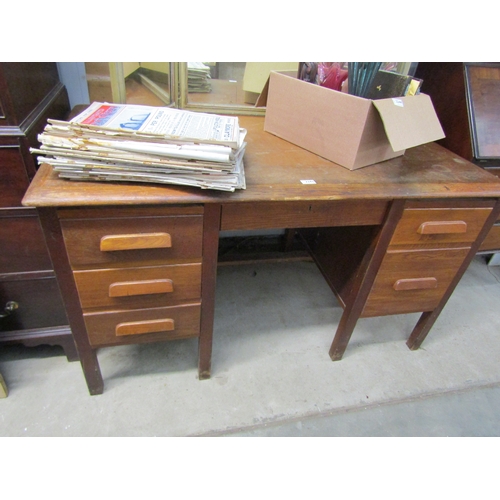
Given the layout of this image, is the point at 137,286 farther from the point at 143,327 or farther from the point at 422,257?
the point at 422,257

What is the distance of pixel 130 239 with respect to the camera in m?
0.85

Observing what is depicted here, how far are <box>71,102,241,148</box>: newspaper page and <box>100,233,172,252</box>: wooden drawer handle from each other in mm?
246

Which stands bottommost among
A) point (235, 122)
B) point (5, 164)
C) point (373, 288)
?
point (373, 288)

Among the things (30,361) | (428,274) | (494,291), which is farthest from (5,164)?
(494,291)

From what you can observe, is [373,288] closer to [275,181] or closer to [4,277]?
[275,181]

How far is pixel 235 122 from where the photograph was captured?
99 cm

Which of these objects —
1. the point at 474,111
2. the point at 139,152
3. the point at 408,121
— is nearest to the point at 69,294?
the point at 139,152

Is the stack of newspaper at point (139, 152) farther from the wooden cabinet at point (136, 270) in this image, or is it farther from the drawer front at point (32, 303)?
the drawer front at point (32, 303)

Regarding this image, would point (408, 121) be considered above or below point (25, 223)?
above

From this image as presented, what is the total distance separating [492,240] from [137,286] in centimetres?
161

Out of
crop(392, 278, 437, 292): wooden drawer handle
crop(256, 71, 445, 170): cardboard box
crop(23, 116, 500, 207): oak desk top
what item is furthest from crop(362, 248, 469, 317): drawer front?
crop(256, 71, 445, 170): cardboard box

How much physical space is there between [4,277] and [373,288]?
121 cm

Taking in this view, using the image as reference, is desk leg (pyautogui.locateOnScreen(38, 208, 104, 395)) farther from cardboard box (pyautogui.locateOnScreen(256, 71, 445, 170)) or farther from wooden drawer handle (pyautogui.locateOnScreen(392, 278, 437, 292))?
wooden drawer handle (pyautogui.locateOnScreen(392, 278, 437, 292))

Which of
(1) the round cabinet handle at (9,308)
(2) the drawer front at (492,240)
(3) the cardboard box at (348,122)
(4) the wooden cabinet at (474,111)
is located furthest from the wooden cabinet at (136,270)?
(2) the drawer front at (492,240)
